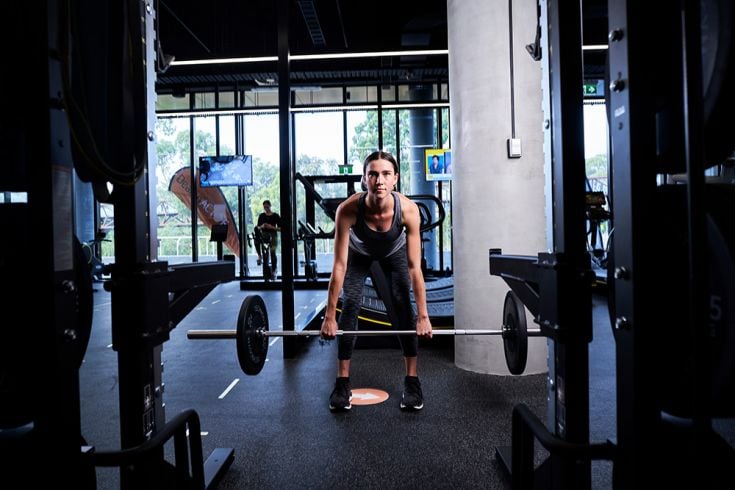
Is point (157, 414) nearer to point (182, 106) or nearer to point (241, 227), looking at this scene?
point (241, 227)

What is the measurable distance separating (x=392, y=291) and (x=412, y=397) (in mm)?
603

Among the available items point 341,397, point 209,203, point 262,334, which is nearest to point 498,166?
point 341,397

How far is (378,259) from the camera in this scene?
Answer: 2.72 metres

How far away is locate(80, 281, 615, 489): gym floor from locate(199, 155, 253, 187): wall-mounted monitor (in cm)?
508

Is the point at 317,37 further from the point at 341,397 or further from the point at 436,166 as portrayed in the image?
the point at 341,397

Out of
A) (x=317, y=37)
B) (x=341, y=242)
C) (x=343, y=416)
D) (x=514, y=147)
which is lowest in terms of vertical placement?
(x=343, y=416)

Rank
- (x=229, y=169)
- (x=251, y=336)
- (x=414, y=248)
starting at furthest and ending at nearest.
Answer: (x=229, y=169)
(x=414, y=248)
(x=251, y=336)

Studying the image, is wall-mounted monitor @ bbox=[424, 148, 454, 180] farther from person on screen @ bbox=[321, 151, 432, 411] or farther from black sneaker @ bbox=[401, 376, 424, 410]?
black sneaker @ bbox=[401, 376, 424, 410]

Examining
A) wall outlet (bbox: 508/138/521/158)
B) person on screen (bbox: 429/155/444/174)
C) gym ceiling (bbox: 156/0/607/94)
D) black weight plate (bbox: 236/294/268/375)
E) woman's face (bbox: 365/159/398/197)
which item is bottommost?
black weight plate (bbox: 236/294/268/375)

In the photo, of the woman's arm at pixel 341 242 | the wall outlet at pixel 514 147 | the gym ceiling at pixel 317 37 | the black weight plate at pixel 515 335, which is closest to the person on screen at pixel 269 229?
the gym ceiling at pixel 317 37

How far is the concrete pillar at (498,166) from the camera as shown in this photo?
10.2 feet

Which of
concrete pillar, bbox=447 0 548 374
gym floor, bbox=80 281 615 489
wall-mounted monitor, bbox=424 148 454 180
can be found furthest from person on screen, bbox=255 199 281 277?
concrete pillar, bbox=447 0 548 374

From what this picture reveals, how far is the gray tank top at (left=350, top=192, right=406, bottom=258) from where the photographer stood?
8.54 feet

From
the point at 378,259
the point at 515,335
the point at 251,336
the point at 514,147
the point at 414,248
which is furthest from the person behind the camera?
the point at 514,147
